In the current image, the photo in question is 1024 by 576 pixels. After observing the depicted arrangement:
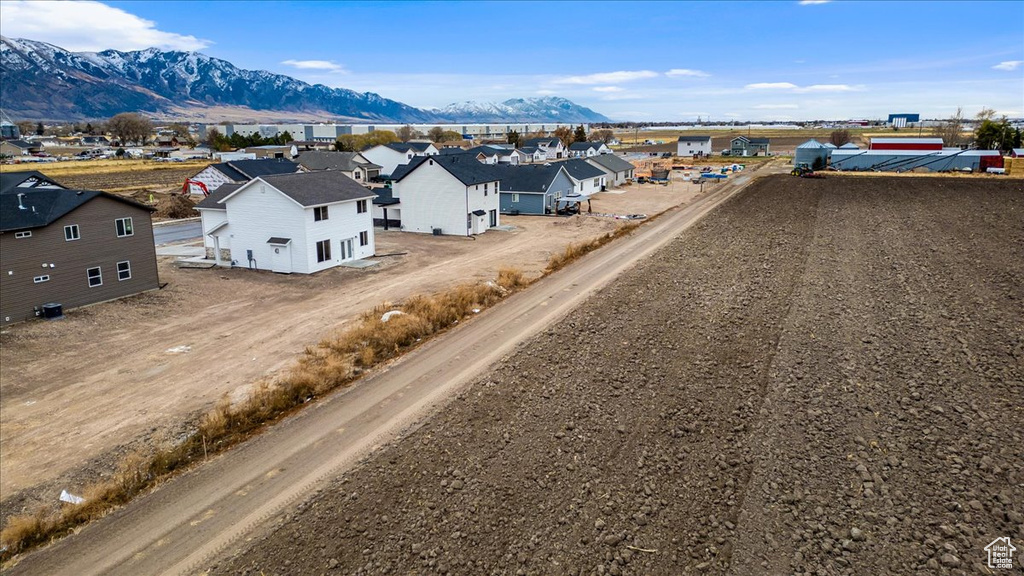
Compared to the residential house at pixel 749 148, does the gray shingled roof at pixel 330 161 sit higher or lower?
lower

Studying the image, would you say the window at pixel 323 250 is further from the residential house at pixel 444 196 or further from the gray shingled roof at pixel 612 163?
the gray shingled roof at pixel 612 163

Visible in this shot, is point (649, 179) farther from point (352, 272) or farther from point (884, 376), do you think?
point (884, 376)

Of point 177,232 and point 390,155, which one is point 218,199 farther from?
point 390,155

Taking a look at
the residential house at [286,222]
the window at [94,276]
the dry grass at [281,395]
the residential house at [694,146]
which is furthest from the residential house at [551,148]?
the window at [94,276]

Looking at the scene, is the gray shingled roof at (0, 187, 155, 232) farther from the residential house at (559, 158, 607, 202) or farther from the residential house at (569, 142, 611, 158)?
the residential house at (569, 142, 611, 158)

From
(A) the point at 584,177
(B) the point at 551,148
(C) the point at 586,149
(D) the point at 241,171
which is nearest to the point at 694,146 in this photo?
(C) the point at 586,149

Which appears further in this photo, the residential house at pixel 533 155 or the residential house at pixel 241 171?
the residential house at pixel 533 155

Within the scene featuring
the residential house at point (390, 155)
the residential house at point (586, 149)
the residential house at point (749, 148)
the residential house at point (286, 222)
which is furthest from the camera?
the residential house at point (749, 148)

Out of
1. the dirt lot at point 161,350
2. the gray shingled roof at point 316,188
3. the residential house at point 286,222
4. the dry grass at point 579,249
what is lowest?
the dirt lot at point 161,350
